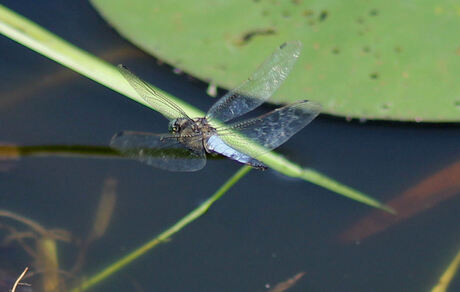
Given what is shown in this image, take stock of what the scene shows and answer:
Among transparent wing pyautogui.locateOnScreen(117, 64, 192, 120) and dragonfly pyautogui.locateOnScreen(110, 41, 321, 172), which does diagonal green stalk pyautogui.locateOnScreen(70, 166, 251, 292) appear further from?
transparent wing pyautogui.locateOnScreen(117, 64, 192, 120)

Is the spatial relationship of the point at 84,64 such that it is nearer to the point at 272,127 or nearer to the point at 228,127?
the point at 228,127

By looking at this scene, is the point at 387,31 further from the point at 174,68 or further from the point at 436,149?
the point at 174,68

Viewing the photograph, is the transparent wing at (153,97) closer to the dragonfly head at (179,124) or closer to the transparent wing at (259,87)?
the dragonfly head at (179,124)

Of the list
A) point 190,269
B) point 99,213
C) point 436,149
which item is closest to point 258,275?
point 190,269

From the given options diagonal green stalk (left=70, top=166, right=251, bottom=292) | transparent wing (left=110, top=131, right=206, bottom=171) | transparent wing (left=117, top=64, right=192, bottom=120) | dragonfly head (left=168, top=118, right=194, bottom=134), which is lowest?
diagonal green stalk (left=70, top=166, right=251, bottom=292)

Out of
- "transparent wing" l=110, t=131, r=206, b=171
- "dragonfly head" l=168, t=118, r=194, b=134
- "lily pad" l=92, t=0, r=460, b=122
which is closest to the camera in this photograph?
"transparent wing" l=110, t=131, r=206, b=171

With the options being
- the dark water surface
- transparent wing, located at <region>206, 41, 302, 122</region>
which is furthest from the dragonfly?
the dark water surface

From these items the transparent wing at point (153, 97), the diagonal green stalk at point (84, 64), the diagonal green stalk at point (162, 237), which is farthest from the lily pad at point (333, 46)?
the diagonal green stalk at point (162, 237)
